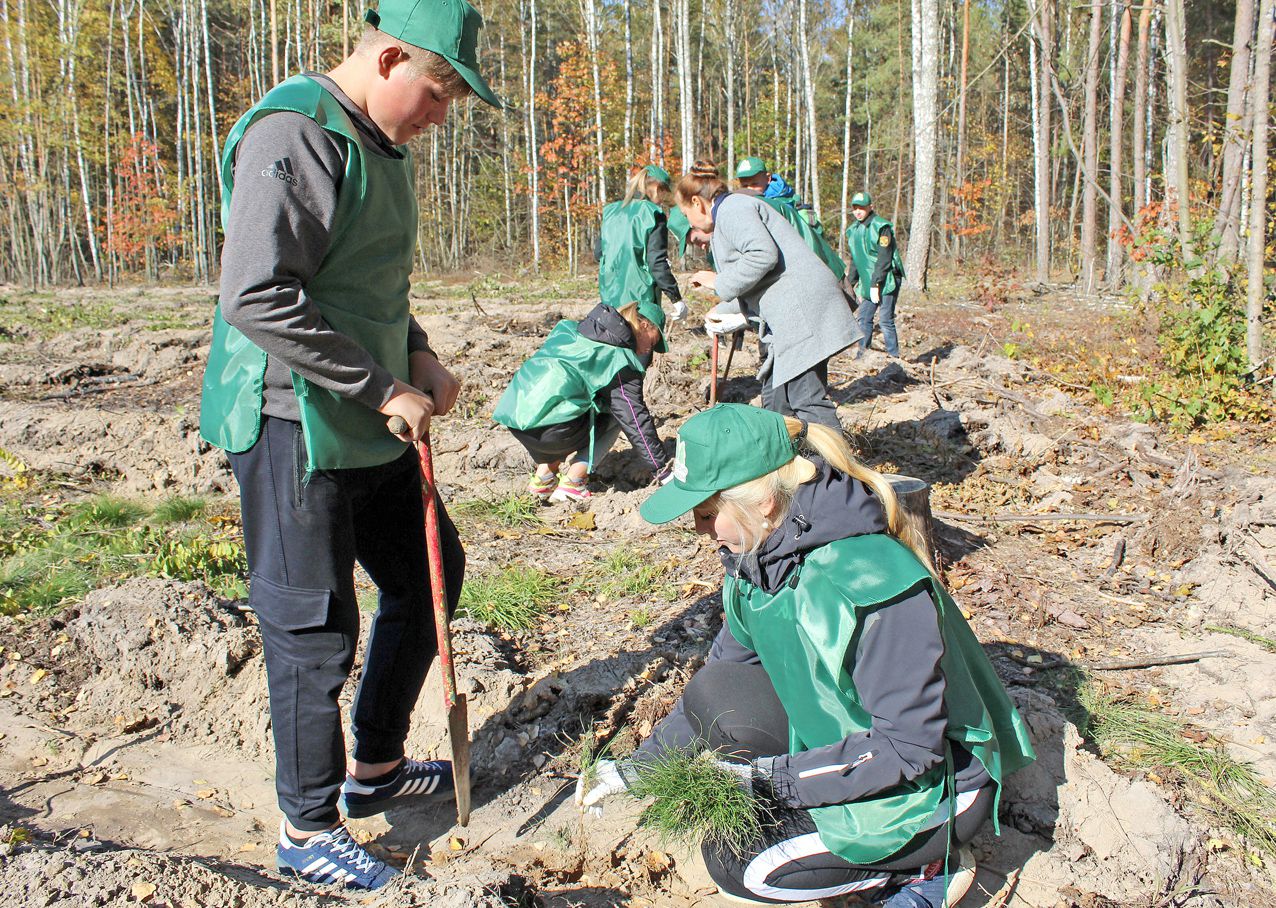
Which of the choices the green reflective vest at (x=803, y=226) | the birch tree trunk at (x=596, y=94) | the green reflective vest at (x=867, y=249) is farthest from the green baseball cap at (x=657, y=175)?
the birch tree trunk at (x=596, y=94)

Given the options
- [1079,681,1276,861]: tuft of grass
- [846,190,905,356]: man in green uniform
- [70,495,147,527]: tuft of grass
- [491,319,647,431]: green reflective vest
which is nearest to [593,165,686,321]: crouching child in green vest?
[491,319,647,431]: green reflective vest

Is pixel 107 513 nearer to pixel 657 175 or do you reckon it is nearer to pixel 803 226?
pixel 657 175

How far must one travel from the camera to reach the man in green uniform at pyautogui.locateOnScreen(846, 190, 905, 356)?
9.37 metres

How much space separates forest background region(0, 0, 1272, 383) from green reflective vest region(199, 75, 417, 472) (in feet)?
42.7

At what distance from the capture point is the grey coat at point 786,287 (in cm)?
470

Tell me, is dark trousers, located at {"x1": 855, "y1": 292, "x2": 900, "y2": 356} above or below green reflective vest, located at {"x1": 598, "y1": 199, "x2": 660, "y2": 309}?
below

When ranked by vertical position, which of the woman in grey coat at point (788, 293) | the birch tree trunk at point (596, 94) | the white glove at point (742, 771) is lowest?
the white glove at point (742, 771)

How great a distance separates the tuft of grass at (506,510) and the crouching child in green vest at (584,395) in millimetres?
224

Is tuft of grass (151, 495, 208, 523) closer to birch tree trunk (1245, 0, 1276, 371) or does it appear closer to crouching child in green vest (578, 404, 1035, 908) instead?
crouching child in green vest (578, 404, 1035, 908)

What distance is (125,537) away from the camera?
466cm

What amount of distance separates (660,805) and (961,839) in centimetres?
69

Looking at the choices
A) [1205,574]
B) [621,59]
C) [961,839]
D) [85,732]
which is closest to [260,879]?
[85,732]

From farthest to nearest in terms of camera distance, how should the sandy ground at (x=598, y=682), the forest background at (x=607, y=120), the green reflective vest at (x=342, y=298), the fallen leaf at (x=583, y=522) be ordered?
1. the forest background at (x=607, y=120)
2. the fallen leaf at (x=583, y=522)
3. the sandy ground at (x=598, y=682)
4. the green reflective vest at (x=342, y=298)

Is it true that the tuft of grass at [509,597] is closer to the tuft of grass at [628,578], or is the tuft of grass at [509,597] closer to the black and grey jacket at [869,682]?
the tuft of grass at [628,578]
